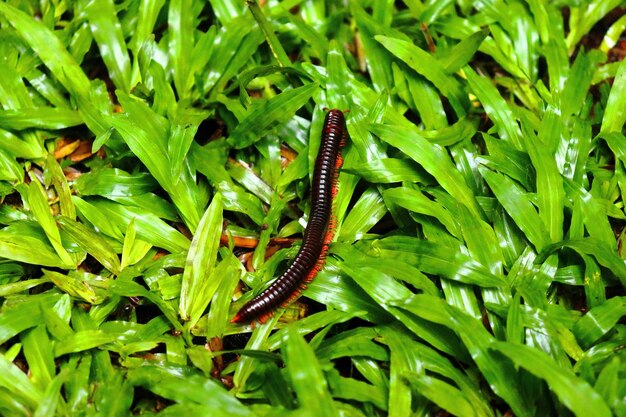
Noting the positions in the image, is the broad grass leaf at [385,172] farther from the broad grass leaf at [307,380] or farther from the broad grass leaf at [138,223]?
the broad grass leaf at [307,380]

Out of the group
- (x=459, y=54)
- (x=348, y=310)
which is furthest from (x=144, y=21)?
(x=348, y=310)

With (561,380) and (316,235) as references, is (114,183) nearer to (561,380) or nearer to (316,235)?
(316,235)

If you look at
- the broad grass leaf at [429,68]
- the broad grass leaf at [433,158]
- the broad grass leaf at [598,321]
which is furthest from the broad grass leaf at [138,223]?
the broad grass leaf at [598,321]

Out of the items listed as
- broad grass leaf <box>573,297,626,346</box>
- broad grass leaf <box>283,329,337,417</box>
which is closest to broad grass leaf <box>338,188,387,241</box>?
broad grass leaf <box>283,329,337,417</box>

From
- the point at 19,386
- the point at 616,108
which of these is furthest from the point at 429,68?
the point at 19,386

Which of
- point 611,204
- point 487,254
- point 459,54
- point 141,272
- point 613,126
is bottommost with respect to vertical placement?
point 141,272

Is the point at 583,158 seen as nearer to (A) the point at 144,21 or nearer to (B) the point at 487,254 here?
(B) the point at 487,254
